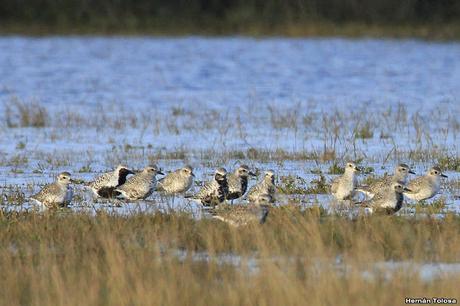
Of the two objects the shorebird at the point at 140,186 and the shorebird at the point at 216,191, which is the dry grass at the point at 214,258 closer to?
the shorebird at the point at 140,186

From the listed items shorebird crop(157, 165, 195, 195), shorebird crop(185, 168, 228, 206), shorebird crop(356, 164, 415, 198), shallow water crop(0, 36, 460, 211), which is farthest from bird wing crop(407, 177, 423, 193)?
shorebird crop(157, 165, 195, 195)

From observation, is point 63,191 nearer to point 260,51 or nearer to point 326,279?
point 326,279

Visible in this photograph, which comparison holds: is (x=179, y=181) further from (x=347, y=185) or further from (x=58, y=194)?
(x=347, y=185)

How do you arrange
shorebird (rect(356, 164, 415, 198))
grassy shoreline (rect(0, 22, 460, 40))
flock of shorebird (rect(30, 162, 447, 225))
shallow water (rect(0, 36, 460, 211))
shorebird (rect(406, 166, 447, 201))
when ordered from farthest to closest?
grassy shoreline (rect(0, 22, 460, 40))
shallow water (rect(0, 36, 460, 211))
shorebird (rect(356, 164, 415, 198))
shorebird (rect(406, 166, 447, 201))
flock of shorebird (rect(30, 162, 447, 225))

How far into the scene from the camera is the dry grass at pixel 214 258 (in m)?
9.04

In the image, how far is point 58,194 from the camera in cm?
1347

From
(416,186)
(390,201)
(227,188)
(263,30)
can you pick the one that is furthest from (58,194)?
(263,30)

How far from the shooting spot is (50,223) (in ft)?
39.7

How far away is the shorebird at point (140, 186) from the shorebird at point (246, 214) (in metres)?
2.23

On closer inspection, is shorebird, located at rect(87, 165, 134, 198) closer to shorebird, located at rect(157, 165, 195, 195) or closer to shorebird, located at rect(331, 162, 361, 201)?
shorebird, located at rect(157, 165, 195, 195)

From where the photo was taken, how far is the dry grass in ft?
29.7

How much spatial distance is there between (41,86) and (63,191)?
22304 mm

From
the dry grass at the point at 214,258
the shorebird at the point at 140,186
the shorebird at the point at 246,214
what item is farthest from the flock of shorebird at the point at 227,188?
the dry grass at the point at 214,258

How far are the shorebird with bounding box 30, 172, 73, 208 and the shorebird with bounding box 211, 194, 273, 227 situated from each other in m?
2.21
